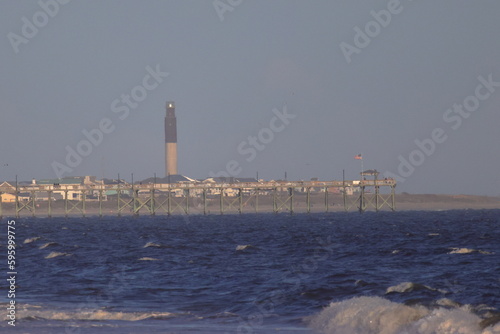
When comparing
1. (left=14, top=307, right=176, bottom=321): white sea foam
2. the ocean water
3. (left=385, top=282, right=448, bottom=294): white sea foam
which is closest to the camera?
the ocean water

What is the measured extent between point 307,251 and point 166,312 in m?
21.8

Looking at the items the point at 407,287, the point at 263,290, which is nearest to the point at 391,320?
the point at 407,287

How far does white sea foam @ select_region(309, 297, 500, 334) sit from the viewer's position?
18516 millimetres

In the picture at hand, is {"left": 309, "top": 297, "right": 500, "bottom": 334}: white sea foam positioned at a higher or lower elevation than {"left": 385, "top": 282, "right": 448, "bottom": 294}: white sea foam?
lower

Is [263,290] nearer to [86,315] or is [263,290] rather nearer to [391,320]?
[86,315]

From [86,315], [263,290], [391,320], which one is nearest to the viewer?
[391,320]

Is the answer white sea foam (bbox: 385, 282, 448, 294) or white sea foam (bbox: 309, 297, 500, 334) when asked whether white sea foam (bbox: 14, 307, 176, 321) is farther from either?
white sea foam (bbox: 385, 282, 448, 294)

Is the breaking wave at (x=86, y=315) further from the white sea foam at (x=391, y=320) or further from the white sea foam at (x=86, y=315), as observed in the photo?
the white sea foam at (x=391, y=320)

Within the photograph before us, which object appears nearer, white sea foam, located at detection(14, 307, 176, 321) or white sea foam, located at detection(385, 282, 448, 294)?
white sea foam, located at detection(14, 307, 176, 321)

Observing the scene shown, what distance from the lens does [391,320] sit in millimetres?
19828

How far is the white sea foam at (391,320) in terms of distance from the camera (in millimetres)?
18516

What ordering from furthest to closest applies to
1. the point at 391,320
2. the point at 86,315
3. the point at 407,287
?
the point at 407,287 → the point at 86,315 → the point at 391,320

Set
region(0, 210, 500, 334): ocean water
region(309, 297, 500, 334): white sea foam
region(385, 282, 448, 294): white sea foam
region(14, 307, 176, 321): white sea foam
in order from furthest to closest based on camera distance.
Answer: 1. region(385, 282, 448, 294): white sea foam
2. region(14, 307, 176, 321): white sea foam
3. region(0, 210, 500, 334): ocean water
4. region(309, 297, 500, 334): white sea foam

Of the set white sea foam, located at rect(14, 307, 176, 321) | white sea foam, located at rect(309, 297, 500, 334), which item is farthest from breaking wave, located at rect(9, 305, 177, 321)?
white sea foam, located at rect(309, 297, 500, 334)
